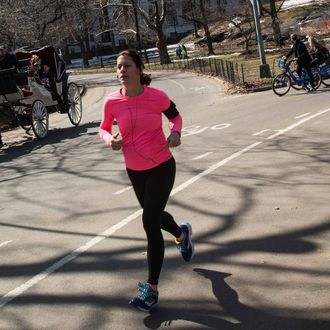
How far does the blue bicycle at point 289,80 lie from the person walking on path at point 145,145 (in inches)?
600

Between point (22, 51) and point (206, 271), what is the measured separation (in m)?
14.8

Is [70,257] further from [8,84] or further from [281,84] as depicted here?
[281,84]

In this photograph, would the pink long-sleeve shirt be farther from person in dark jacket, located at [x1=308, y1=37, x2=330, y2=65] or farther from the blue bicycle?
Result: person in dark jacket, located at [x1=308, y1=37, x2=330, y2=65]

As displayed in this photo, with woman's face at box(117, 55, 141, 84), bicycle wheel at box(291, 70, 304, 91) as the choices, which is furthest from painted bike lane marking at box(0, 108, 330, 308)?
bicycle wheel at box(291, 70, 304, 91)

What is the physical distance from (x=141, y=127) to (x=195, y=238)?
5.91ft

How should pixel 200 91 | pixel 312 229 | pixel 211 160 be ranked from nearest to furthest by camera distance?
1. pixel 312 229
2. pixel 211 160
3. pixel 200 91

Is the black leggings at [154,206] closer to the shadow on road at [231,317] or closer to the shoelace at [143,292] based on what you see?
the shoelace at [143,292]

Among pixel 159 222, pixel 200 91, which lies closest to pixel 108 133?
pixel 159 222

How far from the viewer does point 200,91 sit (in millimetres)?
27297

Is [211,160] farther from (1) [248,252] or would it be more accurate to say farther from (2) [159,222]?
(2) [159,222]

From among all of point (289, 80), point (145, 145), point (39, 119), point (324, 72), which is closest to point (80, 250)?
point (145, 145)

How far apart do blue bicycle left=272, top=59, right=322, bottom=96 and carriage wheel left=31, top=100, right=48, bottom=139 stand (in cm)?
813

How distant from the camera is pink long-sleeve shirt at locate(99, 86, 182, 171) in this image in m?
4.33

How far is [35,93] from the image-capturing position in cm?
1534
